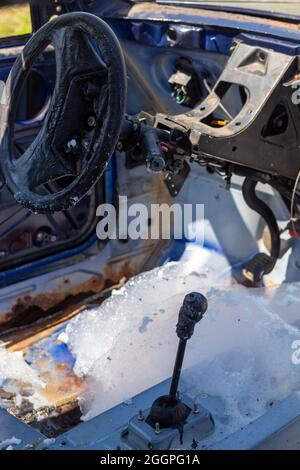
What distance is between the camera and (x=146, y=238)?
340cm

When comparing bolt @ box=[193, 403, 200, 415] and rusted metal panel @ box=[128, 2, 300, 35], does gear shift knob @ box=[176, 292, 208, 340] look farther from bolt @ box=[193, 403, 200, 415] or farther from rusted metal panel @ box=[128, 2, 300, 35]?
rusted metal panel @ box=[128, 2, 300, 35]

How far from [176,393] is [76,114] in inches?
31.3

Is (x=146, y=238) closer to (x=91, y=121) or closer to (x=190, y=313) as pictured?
(x=91, y=121)

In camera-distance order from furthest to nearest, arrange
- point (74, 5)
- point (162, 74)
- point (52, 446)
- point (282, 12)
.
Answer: point (162, 74) < point (74, 5) < point (282, 12) < point (52, 446)

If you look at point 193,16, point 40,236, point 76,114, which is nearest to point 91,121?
point 76,114

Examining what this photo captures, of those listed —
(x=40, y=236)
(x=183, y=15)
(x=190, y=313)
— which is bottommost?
(x=40, y=236)

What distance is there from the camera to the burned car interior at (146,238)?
1.92 metres

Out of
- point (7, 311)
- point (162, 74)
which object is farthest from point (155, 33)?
point (7, 311)

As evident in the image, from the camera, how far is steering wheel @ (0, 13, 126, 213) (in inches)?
76.7

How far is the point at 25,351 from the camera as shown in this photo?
299 centimetres

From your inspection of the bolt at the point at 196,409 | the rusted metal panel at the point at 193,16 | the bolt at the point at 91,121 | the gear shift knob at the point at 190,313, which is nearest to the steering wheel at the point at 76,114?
the bolt at the point at 91,121

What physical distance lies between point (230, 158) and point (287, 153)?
21 centimetres
